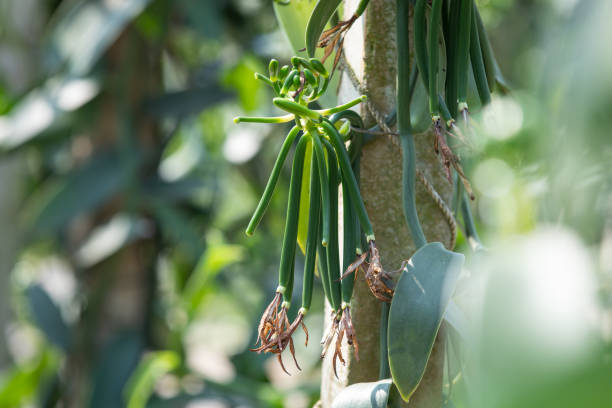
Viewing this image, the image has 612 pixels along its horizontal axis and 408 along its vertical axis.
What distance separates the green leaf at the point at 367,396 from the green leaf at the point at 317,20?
14 centimetres

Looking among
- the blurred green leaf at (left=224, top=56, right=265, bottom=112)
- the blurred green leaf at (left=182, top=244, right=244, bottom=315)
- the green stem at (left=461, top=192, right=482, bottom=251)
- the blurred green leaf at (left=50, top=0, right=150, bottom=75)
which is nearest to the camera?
the green stem at (left=461, top=192, right=482, bottom=251)

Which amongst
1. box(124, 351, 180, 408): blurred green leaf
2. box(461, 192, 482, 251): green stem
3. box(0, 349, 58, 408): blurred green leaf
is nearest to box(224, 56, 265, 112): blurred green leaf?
box(124, 351, 180, 408): blurred green leaf

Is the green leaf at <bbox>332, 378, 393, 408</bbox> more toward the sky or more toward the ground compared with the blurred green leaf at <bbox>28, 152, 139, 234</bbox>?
more toward the ground

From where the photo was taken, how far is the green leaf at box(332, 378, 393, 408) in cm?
22

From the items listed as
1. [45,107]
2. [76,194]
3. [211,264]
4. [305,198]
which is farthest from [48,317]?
[305,198]

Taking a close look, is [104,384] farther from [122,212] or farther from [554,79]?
[554,79]

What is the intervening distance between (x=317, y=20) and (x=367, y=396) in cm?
15

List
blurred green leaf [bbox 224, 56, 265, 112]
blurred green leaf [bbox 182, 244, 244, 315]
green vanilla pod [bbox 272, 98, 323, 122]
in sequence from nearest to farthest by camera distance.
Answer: green vanilla pod [bbox 272, 98, 323, 122]
blurred green leaf [bbox 182, 244, 244, 315]
blurred green leaf [bbox 224, 56, 265, 112]

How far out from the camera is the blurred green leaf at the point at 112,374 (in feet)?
2.99

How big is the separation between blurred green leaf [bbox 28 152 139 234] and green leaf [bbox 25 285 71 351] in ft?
0.45

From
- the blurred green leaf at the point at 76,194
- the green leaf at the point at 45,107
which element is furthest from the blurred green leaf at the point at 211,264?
the green leaf at the point at 45,107

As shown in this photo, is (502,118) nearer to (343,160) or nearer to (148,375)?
(343,160)

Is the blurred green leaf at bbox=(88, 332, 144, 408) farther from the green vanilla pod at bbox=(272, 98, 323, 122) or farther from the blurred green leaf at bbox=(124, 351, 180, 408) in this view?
the green vanilla pod at bbox=(272, 98, 323, 122)

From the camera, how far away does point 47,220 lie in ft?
3.01
